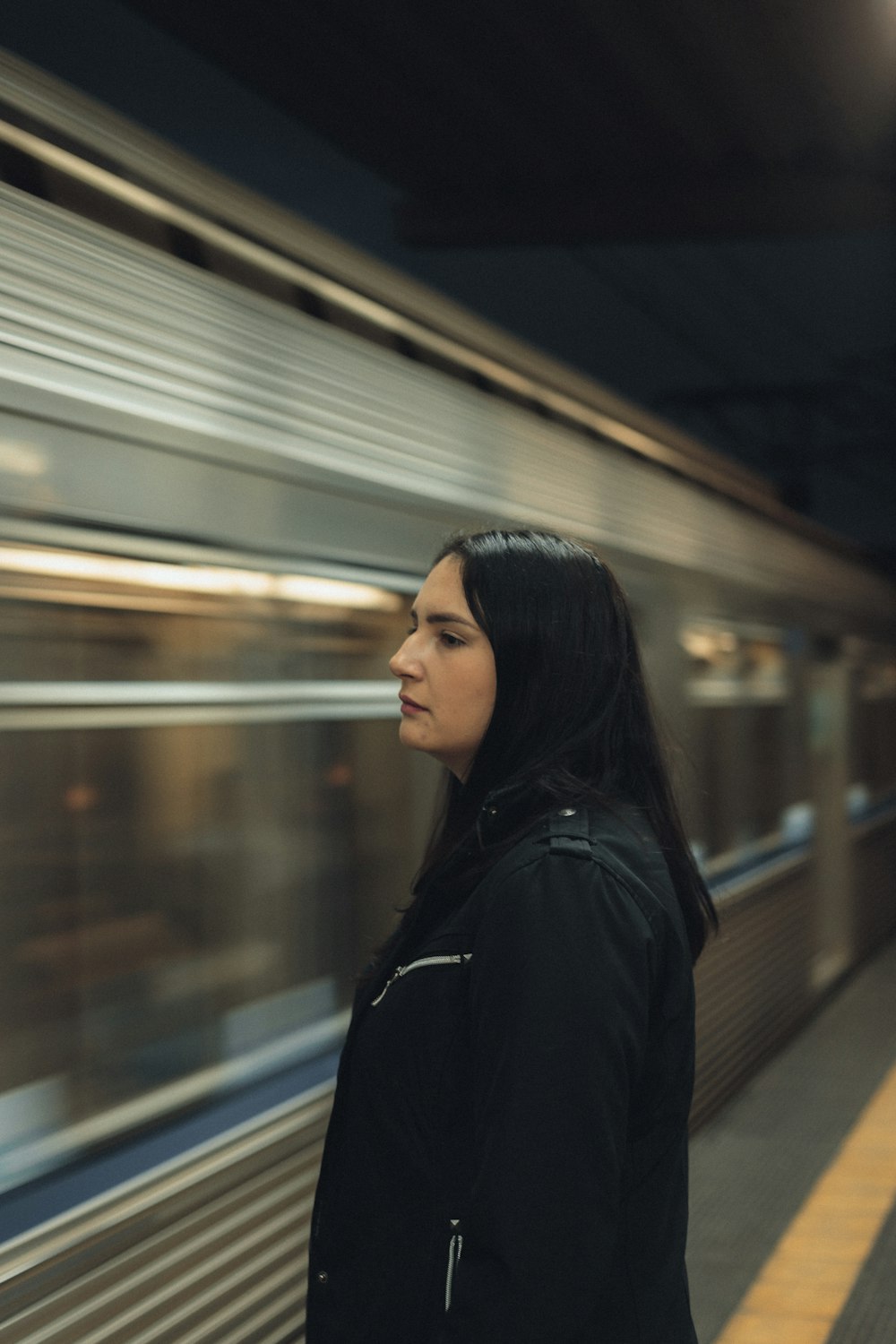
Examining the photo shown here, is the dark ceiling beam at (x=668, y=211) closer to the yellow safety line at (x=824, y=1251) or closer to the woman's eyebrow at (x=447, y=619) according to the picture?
the yellow safety line at (x=824, y=1251)

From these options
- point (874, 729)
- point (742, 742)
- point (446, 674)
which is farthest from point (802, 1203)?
point (874, 729)

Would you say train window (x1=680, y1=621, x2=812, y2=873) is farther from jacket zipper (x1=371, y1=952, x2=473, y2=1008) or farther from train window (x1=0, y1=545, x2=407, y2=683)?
jacket zipper (x1=371, y1=952, x2=473, y2=1008)

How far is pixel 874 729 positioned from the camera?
957 cm

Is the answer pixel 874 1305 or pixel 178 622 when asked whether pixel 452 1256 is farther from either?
pixel 874 1305

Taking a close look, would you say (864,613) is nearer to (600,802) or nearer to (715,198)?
(715,198)

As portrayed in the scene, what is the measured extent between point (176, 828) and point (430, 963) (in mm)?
1252

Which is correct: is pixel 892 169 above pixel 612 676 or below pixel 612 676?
above

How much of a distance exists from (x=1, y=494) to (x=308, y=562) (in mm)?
888

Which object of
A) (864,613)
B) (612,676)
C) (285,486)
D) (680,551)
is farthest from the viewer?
(864,613)

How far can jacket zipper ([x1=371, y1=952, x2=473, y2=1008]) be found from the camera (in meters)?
1.38

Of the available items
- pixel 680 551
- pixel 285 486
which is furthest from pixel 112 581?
pixel 680 551

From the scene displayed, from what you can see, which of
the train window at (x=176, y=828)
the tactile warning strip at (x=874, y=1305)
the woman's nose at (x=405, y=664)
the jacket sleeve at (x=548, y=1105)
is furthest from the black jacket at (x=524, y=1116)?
the tactile warning strip at (x=874, y=1305)

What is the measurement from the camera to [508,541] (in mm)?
1498

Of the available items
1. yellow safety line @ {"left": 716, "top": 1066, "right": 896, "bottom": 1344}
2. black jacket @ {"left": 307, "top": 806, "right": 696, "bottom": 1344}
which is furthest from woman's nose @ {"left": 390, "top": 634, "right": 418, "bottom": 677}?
yellow safety line @ {"left": 716, "top": 1066, "right": 896, "bottom": 1344}
